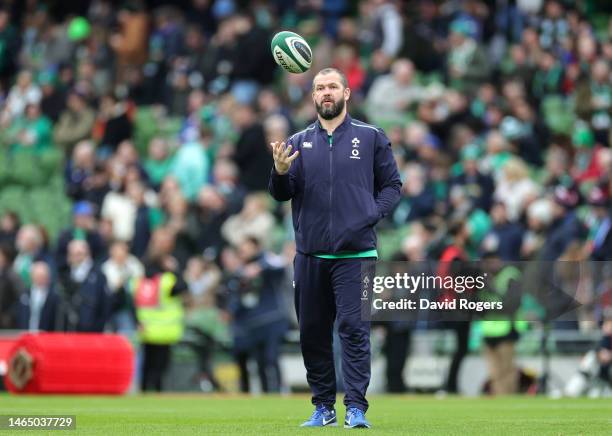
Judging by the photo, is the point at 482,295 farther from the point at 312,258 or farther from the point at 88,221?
the point at 88,221

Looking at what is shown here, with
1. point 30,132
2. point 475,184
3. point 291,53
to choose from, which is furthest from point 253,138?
point 291,53

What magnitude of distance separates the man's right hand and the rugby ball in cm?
129

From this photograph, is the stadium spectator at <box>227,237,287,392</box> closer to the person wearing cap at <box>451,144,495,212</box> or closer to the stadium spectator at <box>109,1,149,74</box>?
the person wearing cap at <box>451,144,495,212</box>

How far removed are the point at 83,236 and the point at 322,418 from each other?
502 inches

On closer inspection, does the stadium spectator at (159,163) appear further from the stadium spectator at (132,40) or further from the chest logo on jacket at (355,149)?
the chest logo on jacket at (355,149)

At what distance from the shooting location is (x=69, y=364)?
18.7 metres

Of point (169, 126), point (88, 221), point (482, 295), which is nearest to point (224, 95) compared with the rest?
point (169, 126)

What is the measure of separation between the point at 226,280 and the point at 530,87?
23.1 ft

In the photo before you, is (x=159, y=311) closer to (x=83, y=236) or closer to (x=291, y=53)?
(x=83, y=236)

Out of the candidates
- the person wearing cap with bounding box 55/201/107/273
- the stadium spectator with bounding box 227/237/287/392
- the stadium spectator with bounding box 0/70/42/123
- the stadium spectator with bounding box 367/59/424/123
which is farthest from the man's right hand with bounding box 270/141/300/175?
the stadium spectator with bounding box 0/70/42/123

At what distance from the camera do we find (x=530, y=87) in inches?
1008

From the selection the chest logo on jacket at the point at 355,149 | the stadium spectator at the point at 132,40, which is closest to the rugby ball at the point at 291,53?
the chest logo on jacket at the point at 355,149

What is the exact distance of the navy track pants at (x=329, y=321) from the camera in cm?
1088

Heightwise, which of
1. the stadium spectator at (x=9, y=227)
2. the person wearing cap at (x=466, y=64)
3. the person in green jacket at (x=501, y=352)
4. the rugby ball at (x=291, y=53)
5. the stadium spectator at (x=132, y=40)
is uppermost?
the stadium spectator at (x=132, y=40)
